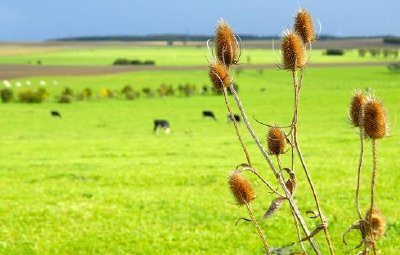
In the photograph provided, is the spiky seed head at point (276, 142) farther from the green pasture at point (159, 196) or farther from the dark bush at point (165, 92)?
the dark bush at point (165, 92)

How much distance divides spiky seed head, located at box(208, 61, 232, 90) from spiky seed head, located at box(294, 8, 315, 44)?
0.37 meters

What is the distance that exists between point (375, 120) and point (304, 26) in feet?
2.03

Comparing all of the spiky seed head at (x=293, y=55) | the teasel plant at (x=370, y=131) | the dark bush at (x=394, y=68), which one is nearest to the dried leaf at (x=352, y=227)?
the teasel plant at (x=370, y=131)

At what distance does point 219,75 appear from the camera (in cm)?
278

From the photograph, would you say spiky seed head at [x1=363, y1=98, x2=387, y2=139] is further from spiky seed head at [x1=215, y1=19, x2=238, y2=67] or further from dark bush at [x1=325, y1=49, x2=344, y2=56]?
dark bush at [x1=325, y1=49, x2=344, y2=56]

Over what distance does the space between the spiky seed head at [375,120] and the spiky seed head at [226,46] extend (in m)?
0.59

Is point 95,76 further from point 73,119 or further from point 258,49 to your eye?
point 258,49

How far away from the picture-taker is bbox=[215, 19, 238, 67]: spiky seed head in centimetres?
275

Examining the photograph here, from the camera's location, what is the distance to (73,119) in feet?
167

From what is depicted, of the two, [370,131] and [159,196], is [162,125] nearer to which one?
[159,196]

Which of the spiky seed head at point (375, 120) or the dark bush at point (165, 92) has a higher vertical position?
the spiky seed head at point (375, 120)

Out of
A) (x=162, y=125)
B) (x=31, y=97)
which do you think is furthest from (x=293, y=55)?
(x=31, y=97)

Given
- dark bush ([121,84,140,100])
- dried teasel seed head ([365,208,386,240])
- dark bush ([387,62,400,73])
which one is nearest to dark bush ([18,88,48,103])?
dark bush ([121,84,140,100])

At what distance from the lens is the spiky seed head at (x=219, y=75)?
276 cm
